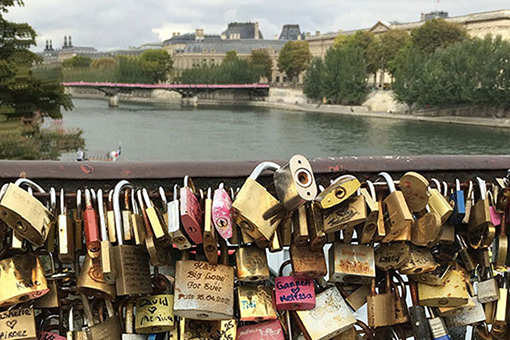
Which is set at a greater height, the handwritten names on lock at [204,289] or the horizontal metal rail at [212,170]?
the horizontal metal rail at [212,170]

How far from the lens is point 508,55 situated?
27.6 metres

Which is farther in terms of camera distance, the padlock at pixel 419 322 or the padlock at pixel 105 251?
the padlock at pixel 419 322

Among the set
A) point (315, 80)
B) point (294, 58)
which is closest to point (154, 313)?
point (315, 80)

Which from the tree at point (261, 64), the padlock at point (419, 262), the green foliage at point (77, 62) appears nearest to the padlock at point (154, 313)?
the padlock at point (419, 262)

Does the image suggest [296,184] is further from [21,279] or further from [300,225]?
[21,279]

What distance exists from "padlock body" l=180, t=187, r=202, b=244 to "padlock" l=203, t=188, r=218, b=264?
0.01m

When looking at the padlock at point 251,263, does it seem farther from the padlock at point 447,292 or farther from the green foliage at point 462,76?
the green foliage at point 462,76

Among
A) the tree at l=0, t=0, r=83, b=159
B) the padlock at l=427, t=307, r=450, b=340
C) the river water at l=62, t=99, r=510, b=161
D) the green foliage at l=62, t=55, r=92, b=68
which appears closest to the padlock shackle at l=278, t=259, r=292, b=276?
the padlock at l=427, t=307, r=450, b=340

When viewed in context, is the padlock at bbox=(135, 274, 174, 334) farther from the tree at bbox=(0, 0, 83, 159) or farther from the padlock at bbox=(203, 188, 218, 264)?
the tree at bbox=(0, 0, 83, 159)

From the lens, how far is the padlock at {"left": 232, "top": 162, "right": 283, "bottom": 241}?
3.09ft

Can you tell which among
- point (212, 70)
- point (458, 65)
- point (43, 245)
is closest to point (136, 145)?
point (458, 65)

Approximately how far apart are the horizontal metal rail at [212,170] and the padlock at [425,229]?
13 cm

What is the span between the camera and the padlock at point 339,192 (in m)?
0.96

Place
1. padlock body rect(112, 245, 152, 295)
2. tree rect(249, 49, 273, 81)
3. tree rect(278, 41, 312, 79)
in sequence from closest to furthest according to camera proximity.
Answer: padlock body rect(112, 245, 152, 295)
tree rect(278, 41, 312, 79)
tree rect(249, 49, 273, 81)
